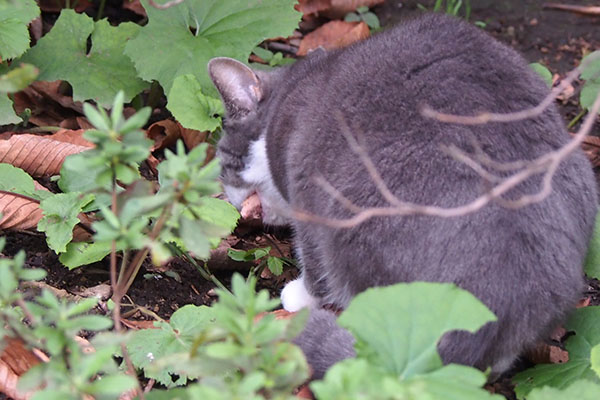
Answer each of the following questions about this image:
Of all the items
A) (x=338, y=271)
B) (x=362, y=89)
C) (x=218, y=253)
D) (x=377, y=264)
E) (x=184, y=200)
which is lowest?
(x=218, y=253)

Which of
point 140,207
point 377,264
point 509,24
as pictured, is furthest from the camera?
point 509,24

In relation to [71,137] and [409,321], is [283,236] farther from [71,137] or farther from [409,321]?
[409,321]

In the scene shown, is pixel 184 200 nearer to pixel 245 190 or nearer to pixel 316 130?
pixel 316 130

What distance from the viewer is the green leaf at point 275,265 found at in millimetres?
2619

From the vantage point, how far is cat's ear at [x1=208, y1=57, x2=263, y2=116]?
9.32 ft

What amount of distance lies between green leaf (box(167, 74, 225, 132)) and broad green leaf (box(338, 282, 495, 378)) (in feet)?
4.60

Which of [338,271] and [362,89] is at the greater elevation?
[362,89]

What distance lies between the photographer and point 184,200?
1.51m

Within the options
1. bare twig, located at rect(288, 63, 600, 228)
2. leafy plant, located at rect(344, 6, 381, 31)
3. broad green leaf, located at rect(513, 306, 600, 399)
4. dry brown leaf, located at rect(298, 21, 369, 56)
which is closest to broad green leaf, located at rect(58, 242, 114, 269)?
bare twig, located at rect(288, 63, 600, 228)

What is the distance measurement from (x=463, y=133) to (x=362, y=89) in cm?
40

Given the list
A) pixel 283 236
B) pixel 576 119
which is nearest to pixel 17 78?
pixel 283 236

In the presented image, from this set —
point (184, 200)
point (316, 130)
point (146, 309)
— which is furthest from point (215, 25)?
point (184, 200)

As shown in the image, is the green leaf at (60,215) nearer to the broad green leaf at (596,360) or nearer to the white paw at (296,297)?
the white paw at (296,297)

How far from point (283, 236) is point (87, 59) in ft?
3.54
